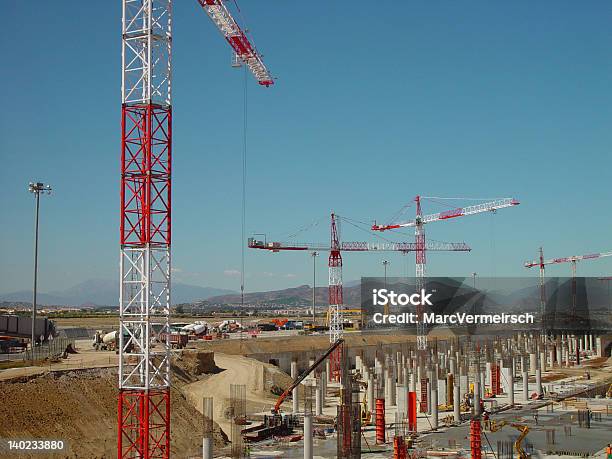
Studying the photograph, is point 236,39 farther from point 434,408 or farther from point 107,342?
point 107,342

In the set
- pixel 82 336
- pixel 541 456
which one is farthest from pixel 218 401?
pixel 82 336

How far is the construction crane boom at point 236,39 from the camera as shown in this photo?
35562 mm

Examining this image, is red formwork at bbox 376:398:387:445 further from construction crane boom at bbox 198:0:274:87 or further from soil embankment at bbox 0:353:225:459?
construction crane boom at bbox 198:0:274:87

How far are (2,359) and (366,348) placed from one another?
1884 inches

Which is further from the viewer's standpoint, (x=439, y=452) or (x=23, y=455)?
(x=439, y=452)

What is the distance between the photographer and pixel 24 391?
3375cm

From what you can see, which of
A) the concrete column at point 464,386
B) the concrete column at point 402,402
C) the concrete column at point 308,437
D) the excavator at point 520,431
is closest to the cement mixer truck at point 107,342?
the concrete column at point 402,402

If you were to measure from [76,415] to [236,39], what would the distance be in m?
20.6

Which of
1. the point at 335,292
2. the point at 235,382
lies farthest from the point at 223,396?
the point at 335,292

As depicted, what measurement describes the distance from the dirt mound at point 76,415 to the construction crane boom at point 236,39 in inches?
749

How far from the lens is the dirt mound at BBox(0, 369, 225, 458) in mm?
31672

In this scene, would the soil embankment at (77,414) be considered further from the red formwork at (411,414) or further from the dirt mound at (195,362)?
the red formwork at (411,414)

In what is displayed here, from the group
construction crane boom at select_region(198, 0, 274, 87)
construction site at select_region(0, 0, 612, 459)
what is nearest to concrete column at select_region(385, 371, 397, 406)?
construction site at select_region(0, 0, 612, 459)

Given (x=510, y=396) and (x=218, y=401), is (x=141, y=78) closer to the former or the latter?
(x=218, y=401)
